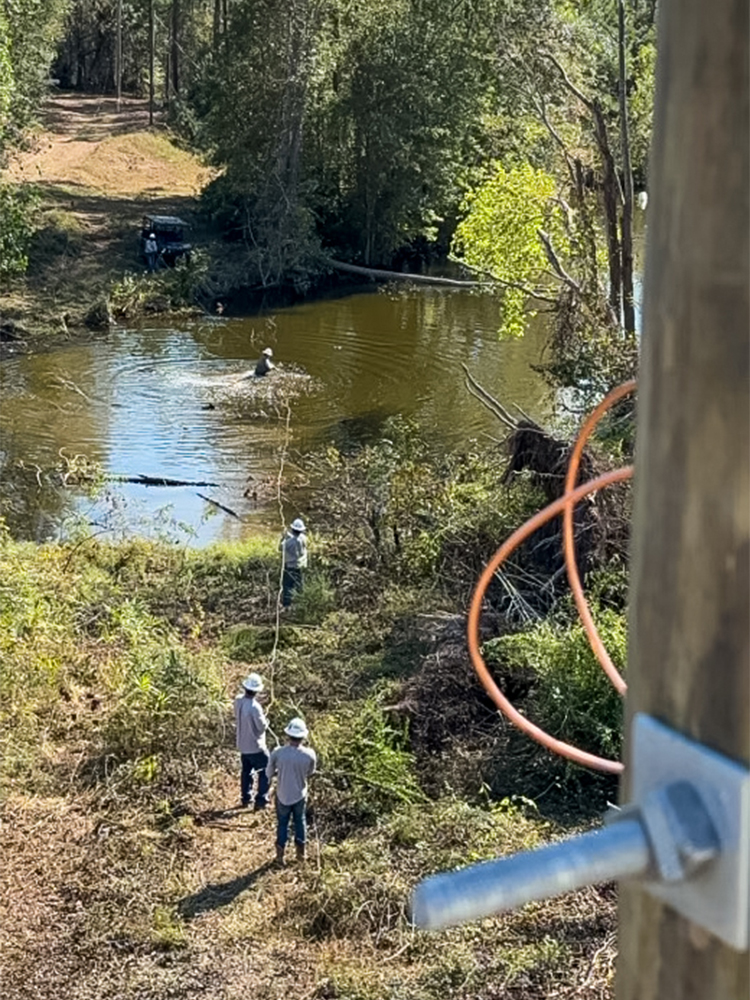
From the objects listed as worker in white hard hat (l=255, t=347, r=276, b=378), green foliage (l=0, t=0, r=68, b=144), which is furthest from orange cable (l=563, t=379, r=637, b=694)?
green foliage (l=0, t=0, r=68, b=144)

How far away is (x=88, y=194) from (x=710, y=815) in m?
42.8

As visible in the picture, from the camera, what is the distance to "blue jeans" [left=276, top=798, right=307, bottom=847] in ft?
28.4

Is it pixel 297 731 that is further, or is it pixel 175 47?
pixel 175 47

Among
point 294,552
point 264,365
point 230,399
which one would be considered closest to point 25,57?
point 264,365

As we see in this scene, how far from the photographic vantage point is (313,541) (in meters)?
15.9

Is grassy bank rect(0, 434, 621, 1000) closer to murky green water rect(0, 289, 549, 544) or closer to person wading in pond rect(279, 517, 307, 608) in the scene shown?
person wading in pond rect(279, 517, 307, 608)

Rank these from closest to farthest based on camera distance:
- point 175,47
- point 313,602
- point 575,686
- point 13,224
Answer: point 575,686
point 313,602
point 13,224
point 175,47

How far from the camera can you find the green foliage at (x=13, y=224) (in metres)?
26.5

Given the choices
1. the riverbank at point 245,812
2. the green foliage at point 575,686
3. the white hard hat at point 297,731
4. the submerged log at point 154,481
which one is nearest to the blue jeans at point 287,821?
the riverbank at point 245,812

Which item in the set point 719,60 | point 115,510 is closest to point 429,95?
point 115,510

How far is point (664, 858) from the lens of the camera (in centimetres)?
134

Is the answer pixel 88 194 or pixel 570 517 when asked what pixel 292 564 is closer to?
pixel 570 517

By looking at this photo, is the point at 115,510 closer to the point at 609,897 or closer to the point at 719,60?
the point at 609,897

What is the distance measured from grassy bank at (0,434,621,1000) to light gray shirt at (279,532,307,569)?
0.28 meters
